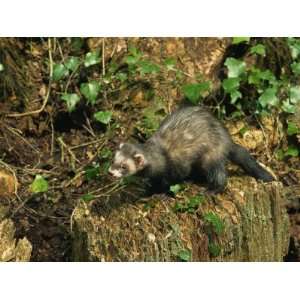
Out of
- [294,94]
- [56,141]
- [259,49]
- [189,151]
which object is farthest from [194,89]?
[56,141]

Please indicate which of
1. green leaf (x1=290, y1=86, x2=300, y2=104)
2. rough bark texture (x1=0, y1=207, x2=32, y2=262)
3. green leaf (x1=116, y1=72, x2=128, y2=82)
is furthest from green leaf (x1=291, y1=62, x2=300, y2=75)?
rough bark texture (x1=0, y1=207, x2=32, y2=262)

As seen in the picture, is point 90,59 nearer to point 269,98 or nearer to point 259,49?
point 259,49

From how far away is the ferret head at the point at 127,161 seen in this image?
20.6 feet

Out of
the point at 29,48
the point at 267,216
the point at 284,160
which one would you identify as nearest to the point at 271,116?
the point at 284,160

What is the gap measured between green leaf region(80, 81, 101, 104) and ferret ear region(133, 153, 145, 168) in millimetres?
1414

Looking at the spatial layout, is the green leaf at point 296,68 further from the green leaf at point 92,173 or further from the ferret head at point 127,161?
the green leaf at point 92,173

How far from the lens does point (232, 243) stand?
6.07 m

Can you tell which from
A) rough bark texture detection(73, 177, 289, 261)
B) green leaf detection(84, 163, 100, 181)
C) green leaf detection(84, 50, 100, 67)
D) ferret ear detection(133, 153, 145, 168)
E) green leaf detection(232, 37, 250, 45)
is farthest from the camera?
green leaf detection(84, 50, 100, 67)

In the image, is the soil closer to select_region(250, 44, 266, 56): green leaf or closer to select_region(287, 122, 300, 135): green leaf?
select_region(287, 122, 300, 135): green leaf

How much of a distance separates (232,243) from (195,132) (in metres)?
1.15

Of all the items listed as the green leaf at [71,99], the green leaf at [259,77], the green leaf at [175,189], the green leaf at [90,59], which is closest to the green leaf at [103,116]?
the green leaf at [71,99]

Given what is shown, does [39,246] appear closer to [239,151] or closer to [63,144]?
[63,144]

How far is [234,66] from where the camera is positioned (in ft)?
24.8

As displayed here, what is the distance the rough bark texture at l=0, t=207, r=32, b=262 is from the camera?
234 inches
